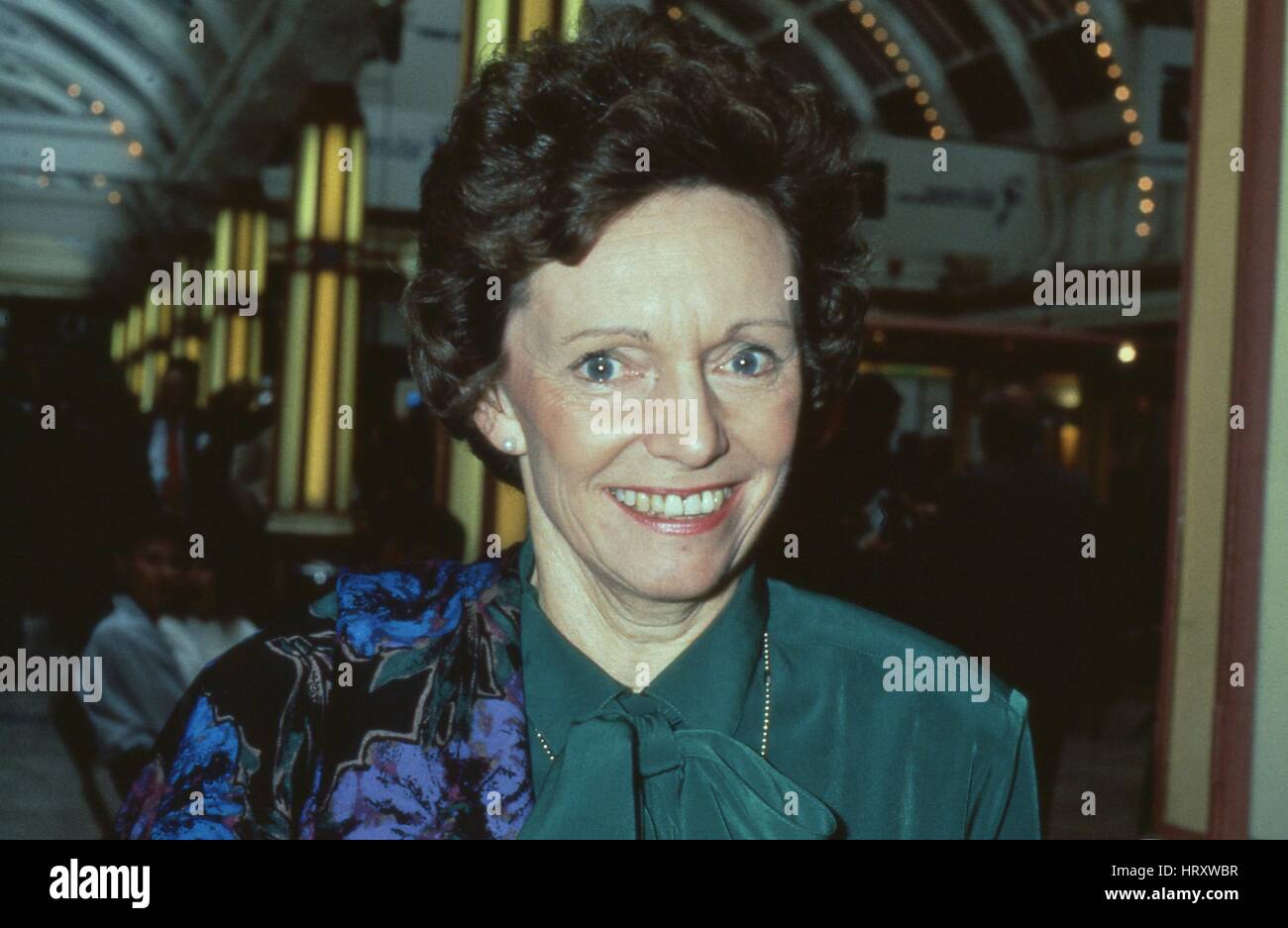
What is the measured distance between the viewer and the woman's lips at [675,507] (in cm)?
128

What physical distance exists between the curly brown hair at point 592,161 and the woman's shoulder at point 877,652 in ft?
0.87

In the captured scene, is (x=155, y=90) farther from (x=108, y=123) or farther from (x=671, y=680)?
(x=671, y=680)

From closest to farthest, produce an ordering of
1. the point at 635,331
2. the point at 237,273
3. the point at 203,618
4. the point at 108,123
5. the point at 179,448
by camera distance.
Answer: the point at 635,331
the point at 203,618
the point at 179,448
the point at 237,273
the point at 108,123

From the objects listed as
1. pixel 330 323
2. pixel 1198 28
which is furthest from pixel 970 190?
pixel 1198 28

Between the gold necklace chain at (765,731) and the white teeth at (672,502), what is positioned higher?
the white teeth at (672,502)

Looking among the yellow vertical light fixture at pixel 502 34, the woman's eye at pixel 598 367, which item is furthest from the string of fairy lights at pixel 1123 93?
the woman's eye at pixel 598 367

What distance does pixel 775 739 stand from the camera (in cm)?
134

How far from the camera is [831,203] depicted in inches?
55.1

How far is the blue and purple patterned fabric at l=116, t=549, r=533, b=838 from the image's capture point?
1220 mm

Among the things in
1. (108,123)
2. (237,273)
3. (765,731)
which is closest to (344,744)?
(765,731)

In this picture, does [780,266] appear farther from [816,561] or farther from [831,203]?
[816,561]

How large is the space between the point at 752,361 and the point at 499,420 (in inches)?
11.6

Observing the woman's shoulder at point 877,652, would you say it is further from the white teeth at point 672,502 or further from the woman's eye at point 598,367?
the woman's eye at point 598,367
